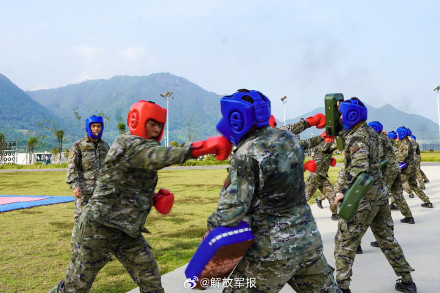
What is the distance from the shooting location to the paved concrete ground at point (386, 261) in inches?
179

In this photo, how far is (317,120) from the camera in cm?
429

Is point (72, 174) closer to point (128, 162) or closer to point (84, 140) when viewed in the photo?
point (84, 140)

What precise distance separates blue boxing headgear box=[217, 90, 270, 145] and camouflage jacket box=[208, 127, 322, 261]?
0.07m

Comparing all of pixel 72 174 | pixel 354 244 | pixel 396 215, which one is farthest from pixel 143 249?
pixel 396 215

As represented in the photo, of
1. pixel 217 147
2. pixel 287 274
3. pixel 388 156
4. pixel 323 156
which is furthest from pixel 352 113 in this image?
pixel 323 156

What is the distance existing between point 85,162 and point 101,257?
10.6ft

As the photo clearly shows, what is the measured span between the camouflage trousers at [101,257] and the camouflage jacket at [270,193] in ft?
4.41

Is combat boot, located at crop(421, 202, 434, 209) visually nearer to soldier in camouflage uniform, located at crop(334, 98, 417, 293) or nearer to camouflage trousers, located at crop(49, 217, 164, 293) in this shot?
soldier in camouflage uniform, located at crop(334, 98, 417, 293)

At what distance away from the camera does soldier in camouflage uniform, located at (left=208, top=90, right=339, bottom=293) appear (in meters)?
2.25

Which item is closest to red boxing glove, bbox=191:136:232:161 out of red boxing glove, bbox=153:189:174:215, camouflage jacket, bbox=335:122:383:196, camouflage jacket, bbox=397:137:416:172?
red boxing glove, bbox=153:189:174:215

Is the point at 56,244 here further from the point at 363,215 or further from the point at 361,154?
the point at 361,154

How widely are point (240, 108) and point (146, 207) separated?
146 centimetres

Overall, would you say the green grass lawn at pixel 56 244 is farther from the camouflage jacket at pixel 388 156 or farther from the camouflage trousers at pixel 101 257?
the camouflage jacket at pixel 388 156

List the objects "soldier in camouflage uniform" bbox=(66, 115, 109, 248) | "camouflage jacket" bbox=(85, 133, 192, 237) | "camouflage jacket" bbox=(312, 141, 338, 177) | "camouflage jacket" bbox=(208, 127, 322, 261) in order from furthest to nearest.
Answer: "camouflage jacket" bbox=(312, 141, 338, 177)
"soldier in camouflage uniform" bbox=(66, 115, 109, 248)
"camouflage jacket" bbox=(85, 133, 192, 237)
"camouflage jacket" bbox=(208, 127, 322, 261)
